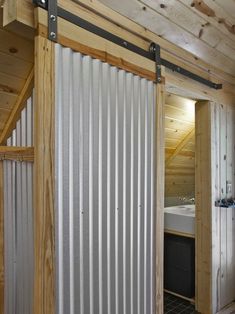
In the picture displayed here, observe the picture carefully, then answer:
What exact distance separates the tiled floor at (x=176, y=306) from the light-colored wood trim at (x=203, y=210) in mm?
126

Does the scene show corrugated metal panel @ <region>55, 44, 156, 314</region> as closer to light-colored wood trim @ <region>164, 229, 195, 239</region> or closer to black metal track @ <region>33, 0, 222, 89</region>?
black metal track @ <region>33, 0, 222, 89</region>

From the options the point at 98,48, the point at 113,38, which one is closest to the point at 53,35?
the point at 98,48

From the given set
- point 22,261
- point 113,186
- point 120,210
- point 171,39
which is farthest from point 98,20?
point 22,261

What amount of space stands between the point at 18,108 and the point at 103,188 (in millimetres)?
603

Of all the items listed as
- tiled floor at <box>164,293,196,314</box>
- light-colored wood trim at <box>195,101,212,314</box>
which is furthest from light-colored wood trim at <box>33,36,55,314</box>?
tiled floor at <box>164,293,196,314</box>

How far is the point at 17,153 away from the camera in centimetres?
142

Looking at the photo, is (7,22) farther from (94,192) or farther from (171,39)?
(171,39)

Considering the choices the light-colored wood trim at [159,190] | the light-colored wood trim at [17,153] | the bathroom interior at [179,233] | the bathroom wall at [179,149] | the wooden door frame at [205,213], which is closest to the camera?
the light-colored wood trim at [17,153]

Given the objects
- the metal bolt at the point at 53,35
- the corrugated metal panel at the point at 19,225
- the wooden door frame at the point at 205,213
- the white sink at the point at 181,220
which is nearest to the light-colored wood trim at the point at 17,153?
the corrugated metal panel at the point at 19,225

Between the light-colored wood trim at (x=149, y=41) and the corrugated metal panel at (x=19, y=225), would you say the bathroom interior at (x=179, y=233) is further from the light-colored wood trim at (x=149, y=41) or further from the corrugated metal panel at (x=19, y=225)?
the corrugated metal panel at (x=19, y=225)

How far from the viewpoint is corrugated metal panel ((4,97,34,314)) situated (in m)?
1.45

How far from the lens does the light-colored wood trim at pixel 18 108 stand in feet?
4.41

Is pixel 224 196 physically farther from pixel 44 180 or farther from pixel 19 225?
pixel 44 180

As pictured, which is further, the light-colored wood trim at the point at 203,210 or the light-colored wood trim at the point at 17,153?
the light-colored wood trim at the point at 203,210
